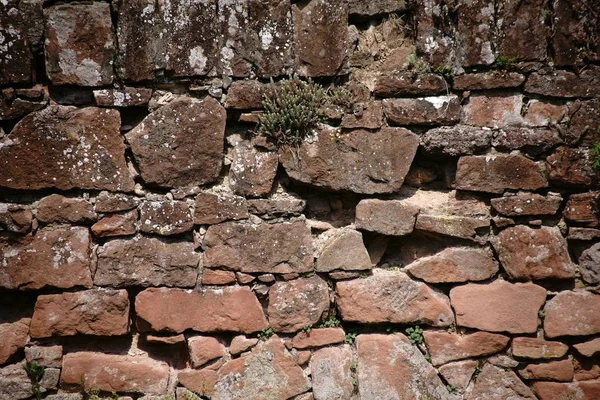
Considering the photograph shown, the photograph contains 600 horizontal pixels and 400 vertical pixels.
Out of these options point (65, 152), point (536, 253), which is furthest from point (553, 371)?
point (65, 152)

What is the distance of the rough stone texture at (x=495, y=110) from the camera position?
3740 mm

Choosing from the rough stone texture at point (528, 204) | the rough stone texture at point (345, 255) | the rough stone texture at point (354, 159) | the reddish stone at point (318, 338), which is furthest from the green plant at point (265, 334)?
the rough stone texture at point (528, 204)

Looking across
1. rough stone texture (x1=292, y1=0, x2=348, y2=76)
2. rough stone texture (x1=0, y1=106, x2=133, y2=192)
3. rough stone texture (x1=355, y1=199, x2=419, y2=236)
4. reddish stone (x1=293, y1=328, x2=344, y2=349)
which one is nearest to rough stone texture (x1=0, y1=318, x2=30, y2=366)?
rough stone texture (x1=0, y1=106, x2=133, y2=192)

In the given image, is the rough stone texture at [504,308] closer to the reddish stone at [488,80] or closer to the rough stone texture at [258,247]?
the rough stone texture at [258,247]

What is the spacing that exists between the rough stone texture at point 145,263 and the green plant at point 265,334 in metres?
0.61

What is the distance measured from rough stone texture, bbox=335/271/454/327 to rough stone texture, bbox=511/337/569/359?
508 millimetres

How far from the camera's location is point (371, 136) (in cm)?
374

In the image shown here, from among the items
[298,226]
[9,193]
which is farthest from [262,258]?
[9,193]

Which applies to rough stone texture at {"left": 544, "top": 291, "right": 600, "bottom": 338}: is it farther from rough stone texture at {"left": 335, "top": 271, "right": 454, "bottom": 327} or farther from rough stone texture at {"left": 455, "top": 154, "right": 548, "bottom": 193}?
rough stone texture at {"left": 455, "top": 154, "right": 548, "bottom": 193}

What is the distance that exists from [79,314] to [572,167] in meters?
3.58

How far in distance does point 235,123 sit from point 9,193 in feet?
5.28

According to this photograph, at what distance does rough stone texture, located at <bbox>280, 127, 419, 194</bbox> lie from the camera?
372 centimetres

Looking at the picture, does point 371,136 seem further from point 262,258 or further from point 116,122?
point 116,122

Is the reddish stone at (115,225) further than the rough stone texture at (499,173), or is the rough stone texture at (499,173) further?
the rough stone texture at (499,173)
